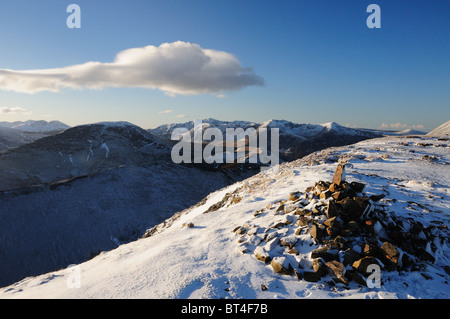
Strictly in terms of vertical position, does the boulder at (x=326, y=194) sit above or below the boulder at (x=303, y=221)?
above

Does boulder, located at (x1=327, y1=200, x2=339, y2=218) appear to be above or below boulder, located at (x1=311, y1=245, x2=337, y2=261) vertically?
above

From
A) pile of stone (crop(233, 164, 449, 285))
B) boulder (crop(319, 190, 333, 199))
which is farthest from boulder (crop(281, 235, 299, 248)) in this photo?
boulder (crop(319, 190, 333, 199))

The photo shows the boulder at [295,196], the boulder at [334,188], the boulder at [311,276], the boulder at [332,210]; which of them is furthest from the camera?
the boulder at [295,196]

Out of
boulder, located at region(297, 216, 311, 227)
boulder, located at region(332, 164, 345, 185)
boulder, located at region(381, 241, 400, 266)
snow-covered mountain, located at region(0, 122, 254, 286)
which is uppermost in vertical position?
boulder, located at region(332, 164, 345, 185)

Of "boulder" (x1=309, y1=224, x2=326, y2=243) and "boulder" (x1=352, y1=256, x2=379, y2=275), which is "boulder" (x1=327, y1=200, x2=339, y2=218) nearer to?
"boulder" (x1=309, y1=224, x2=326, y2=243)

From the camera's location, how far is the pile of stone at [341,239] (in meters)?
6.10

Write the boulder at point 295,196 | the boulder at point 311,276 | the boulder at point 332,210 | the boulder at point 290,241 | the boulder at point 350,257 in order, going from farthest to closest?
1. the boulder at point 295,196
2. the boulder at point 332,210
3. the boulder at point 290,241
4. the boulder at point 350,257
5. the boulder at point 311,276

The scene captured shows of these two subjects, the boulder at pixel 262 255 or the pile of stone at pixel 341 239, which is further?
the boulder at pixel 262 255

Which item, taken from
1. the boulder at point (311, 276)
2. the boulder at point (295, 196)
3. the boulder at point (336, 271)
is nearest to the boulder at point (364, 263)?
the boulder at point (336, 271)

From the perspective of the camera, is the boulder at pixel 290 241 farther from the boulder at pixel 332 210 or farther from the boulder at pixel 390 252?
the boulder at pixel 390 252

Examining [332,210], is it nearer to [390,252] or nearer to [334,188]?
[334,188]

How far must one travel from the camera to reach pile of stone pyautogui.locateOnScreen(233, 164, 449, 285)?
6.10m

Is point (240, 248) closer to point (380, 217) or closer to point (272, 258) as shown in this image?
point (272, 258)

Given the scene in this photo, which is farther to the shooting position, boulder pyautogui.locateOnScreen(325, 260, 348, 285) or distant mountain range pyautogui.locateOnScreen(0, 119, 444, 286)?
distant mountain range pyautogui.locateOnScreen(0, 119, 444, 286)
